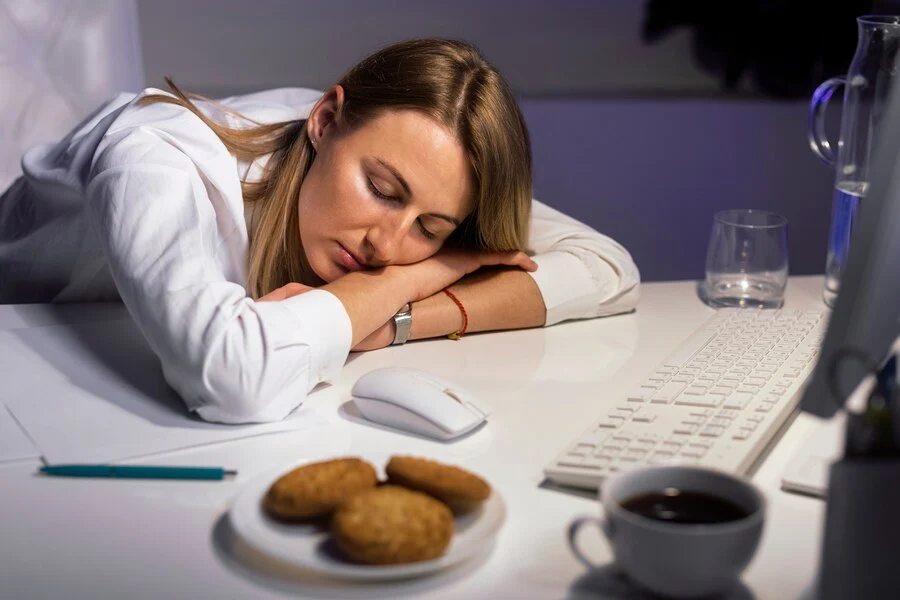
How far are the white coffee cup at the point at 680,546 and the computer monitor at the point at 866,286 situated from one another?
0.28 feet

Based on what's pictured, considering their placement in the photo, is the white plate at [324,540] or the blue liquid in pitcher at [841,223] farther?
the blue liquid in pitcher at [841,223]

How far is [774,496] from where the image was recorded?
0.86 metres

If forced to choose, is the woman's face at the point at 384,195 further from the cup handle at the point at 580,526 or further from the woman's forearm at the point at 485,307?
the cup handle at the point at 580,526

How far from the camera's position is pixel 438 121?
4.18ft

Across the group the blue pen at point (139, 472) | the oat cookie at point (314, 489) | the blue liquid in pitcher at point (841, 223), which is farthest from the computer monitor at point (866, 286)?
the blue liquid in pitcher at point (841, 223)

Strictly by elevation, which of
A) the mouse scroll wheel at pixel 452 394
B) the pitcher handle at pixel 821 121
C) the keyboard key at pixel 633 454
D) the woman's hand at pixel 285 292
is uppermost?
the pitcher handle at pixel 821 121

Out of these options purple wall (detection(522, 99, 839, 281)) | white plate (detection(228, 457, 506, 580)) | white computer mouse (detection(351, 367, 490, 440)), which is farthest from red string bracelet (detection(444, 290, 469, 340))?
purple wall (detection(522, 99, 839, 281))

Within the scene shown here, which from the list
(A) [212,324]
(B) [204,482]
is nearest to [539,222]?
(A) [212,324]

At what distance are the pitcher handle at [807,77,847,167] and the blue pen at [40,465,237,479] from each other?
91cm

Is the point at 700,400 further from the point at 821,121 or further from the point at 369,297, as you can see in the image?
the point at 821,121

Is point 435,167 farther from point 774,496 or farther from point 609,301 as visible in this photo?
point 774,496

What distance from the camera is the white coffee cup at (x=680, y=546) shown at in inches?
25.3

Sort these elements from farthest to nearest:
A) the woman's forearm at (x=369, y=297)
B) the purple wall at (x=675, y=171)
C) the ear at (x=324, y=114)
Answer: the purple wall at (x=675, y=171), the ear at (x=324, y=114), the woman's forearm at (x=369, y=297)

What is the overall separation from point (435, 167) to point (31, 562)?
670 mm
